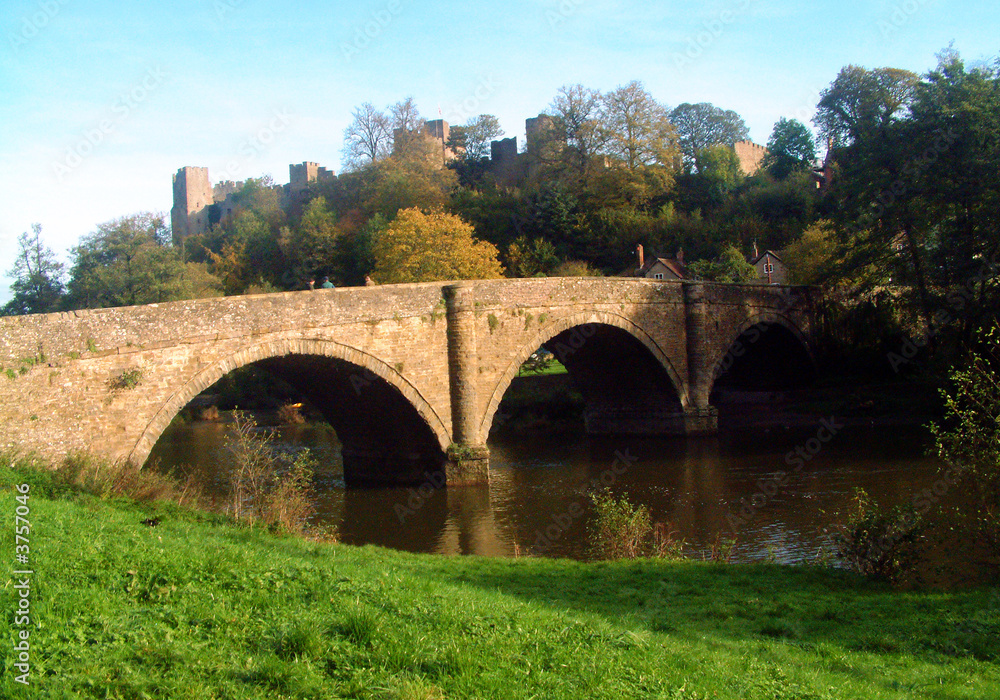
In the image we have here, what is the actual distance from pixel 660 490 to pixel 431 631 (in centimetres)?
1253

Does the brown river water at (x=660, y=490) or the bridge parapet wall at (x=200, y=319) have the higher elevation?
the bridge parapet wall at (x=200, y=319)

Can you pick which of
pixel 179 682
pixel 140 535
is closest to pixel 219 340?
pixel 140 535

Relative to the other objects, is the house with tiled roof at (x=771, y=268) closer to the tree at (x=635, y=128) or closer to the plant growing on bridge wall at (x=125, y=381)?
the tree at (x=635, y=128)

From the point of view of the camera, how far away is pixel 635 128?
4466 centimetres

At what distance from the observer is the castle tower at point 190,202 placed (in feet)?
241

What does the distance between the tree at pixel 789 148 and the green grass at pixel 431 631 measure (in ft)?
156

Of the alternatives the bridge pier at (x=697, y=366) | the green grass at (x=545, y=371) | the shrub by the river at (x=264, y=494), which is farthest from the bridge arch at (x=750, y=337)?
the shrub by the river at (x=264, y=494)

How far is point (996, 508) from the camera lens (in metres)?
8.52

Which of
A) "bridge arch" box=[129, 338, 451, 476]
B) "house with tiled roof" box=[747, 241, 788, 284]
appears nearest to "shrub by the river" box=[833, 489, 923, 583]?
"bridge arch" box=[129, 338, 451, 476]

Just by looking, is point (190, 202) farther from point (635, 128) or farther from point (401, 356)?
point (401, 356)

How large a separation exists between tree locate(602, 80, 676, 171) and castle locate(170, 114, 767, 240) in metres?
4.02

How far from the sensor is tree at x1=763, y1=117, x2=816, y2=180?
51.4 meters

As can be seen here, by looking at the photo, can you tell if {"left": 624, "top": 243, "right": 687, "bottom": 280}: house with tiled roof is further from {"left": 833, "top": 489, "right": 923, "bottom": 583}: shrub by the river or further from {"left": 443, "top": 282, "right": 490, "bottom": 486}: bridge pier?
{"left": 833, "top": 489, "right": 923, "bottom": 583}: shrub by the river

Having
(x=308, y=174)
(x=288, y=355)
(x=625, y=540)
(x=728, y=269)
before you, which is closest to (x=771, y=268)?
(x=728, y=269)
